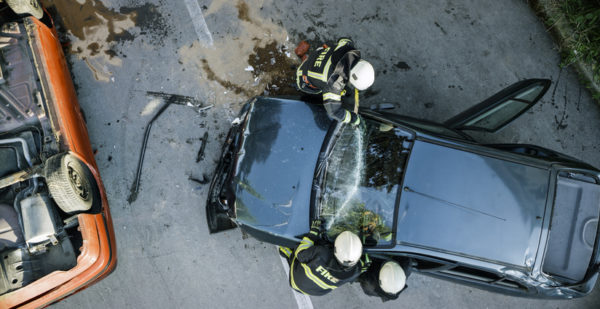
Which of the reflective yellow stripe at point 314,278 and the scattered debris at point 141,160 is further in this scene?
the scattered debris at point 141,160

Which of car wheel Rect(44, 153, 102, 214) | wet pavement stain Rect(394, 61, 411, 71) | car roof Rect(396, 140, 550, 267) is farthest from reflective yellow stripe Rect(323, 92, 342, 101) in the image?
car wheel Rect(44, 153, 102, 214)

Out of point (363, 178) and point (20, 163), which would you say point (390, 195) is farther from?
point (20, 163)

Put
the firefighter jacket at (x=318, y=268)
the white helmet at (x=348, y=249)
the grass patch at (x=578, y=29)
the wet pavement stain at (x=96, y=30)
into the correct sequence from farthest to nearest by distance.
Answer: the wet pavement stain at (x=96, y=30), the grass patch at (x=578, y=29), the firefighter jacket at (x=318, y=268), the white helmet at (x=348, y=249)

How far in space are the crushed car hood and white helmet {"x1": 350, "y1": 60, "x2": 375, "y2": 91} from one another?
1.74 feet

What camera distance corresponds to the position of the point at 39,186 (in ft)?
11.9

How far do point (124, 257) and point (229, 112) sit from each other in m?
Answer: 2.36

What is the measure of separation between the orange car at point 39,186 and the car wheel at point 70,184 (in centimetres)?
1

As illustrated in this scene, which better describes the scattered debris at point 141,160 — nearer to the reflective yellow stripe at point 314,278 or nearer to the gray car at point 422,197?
the gray car at point 422,197

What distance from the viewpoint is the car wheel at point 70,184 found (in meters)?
3.31

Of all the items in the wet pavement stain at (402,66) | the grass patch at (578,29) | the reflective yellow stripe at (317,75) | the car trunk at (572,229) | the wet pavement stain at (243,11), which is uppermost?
the grass patch at (578,29)

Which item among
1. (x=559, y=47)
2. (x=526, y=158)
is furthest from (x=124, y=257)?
(x=559, y=47)

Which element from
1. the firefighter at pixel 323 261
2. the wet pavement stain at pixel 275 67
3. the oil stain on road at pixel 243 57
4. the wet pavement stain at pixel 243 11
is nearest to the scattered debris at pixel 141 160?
the oil stain on road at pixel 243 57

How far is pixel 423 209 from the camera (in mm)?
3193

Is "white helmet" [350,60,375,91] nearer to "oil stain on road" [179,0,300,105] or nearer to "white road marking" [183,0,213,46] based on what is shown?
"oil stain on road" [179,0,300,105]
